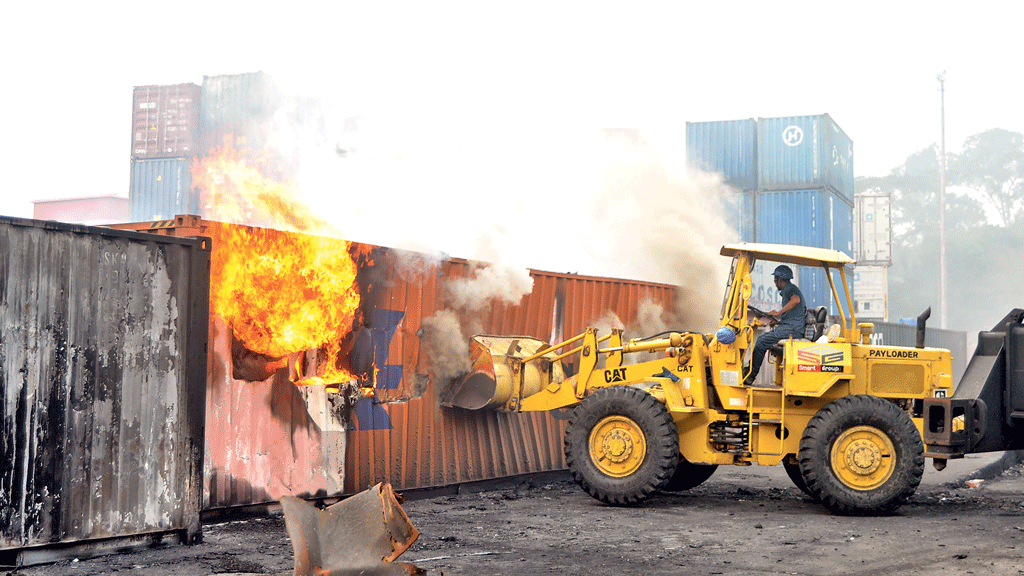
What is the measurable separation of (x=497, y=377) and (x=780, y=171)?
23.2 metres

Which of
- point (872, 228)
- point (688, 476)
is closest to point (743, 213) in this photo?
point (872, 228)

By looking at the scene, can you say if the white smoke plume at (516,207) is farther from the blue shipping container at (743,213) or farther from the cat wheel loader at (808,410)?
the blue shipping container at (743,213)

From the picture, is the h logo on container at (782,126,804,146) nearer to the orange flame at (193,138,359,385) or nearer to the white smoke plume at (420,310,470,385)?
the white smoke plume at (420,310,470,385)

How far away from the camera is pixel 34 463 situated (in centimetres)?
675

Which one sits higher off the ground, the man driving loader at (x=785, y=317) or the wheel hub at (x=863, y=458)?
the man driving loader at (x=785, y=317)

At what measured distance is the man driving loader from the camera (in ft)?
35.2

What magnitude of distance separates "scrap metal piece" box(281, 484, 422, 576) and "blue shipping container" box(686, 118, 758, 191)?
27.9 meters

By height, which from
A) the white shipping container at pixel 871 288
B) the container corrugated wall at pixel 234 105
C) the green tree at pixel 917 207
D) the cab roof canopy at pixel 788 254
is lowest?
the cab roof canopy at pixel 788 254

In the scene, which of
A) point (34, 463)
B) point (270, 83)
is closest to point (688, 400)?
point (34, 463)

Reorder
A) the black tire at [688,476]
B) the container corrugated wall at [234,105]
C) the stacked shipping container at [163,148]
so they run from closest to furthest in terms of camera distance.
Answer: the black tire at [688,476]
the container corrugated wall at [234,105]
the stacked shipping container at [163,148]

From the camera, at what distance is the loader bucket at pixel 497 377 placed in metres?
11.6

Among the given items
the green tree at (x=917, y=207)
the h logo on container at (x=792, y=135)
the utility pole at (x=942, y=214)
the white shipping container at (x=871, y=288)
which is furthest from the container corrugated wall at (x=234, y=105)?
the green tree at (x=917, y=207)

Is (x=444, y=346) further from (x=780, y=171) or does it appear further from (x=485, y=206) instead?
(x=780, y=171)

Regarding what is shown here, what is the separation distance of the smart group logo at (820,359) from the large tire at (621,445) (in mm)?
1574
